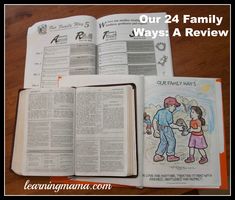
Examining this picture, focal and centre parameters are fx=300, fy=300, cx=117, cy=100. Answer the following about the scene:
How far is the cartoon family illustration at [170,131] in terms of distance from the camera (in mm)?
641

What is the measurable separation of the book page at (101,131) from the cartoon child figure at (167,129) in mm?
72

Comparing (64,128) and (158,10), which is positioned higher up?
(158,10)

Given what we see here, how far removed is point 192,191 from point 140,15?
424mm

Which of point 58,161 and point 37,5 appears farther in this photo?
point 37,5

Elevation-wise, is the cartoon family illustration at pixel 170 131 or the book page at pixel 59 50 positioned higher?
the book page at pixel 59 50

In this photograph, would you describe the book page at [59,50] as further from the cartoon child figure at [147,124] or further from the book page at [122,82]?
the cartoon child figure at [147,124]

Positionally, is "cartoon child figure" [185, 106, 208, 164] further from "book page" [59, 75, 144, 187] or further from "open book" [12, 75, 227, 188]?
"book page" [59, 75, 144, 187]

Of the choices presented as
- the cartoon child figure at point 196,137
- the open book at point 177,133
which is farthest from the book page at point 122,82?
the cartoon child figure at point 196,137

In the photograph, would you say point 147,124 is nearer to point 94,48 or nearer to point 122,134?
point 122,134

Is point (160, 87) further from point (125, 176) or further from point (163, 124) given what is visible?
point (125, 176)

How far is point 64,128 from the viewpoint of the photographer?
639 millimetres

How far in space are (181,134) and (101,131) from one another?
172 millimetres
